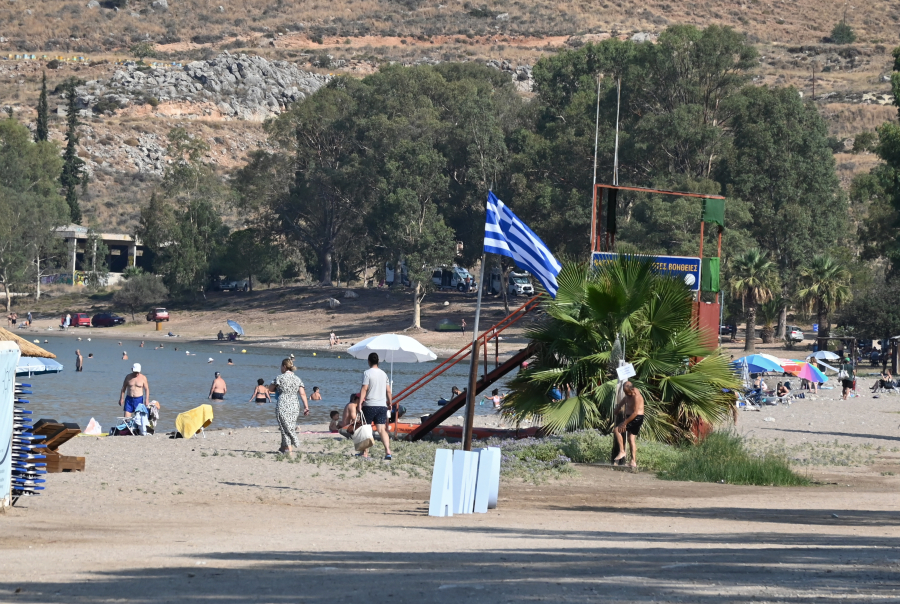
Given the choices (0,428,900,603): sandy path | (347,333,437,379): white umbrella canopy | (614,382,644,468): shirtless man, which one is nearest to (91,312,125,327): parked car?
(347,333,437,379): white umbrella canopy

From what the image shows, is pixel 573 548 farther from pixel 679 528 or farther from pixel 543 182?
pixel 543 182

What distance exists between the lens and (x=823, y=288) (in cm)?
5784

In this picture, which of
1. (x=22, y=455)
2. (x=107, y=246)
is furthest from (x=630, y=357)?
(x=107, y=246)

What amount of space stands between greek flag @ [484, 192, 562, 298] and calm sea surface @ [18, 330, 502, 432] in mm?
12847

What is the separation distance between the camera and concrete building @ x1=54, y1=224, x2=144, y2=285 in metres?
98.1

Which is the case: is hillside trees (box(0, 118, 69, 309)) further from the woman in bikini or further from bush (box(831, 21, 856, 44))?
bush (box(831, 21, 856, 44))

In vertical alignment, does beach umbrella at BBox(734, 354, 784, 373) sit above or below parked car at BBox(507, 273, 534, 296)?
below

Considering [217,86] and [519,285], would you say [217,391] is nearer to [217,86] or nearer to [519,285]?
[519,285]

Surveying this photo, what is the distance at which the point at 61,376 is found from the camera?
4781 cm

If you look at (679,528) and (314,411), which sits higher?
(679,528)

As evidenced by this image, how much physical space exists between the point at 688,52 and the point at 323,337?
28.1 m

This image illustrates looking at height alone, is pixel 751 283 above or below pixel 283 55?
below

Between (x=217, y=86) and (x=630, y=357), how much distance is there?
150 metres

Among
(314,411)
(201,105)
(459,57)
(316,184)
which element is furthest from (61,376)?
(459,57)
